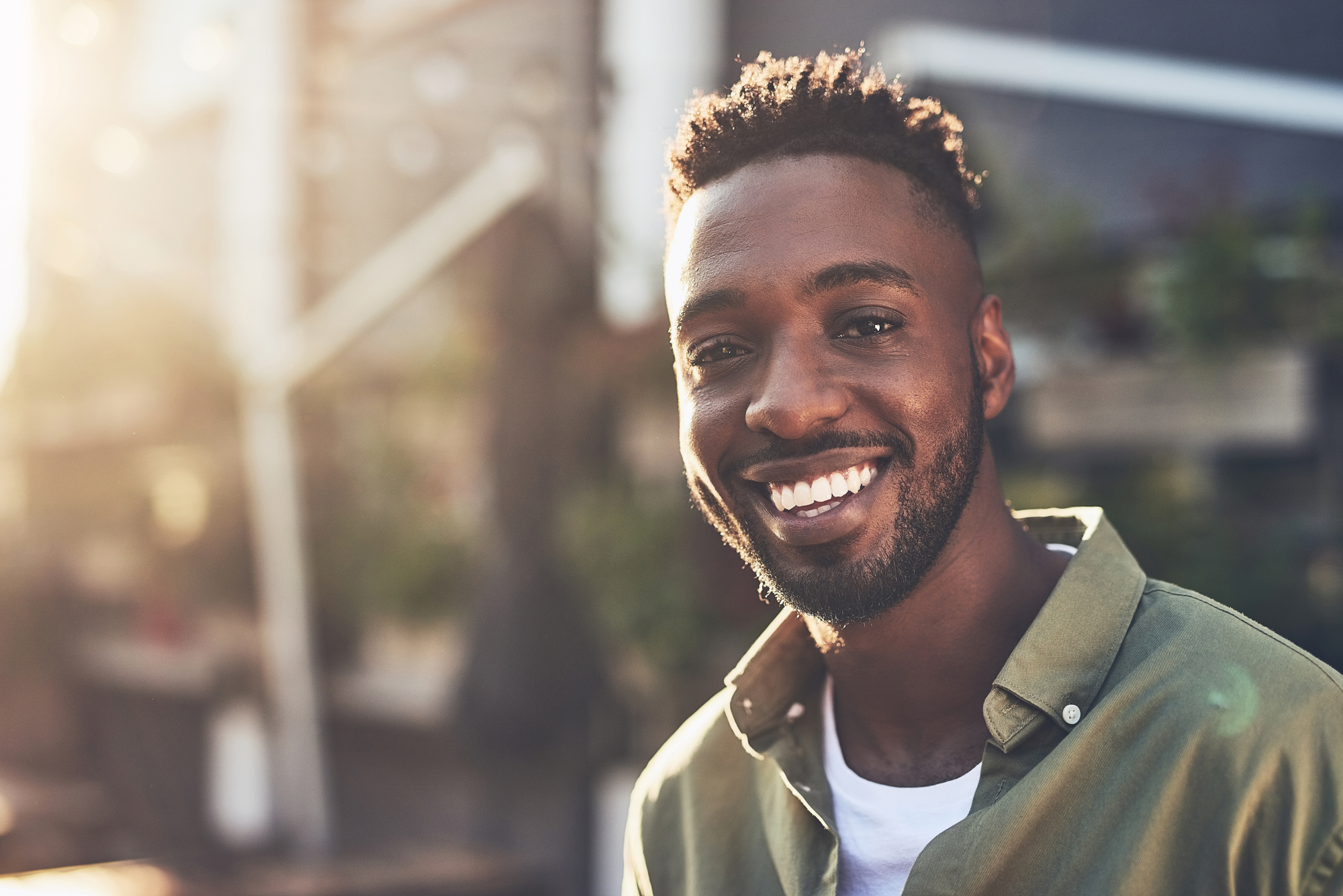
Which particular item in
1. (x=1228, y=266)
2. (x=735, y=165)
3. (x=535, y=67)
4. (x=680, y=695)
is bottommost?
(x=680, y=695)

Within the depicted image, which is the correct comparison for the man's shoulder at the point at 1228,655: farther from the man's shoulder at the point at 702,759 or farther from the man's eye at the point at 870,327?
the man's shoulder at the point at 702,759

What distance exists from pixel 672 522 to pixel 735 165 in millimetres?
3678

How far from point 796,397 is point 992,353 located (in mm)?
398

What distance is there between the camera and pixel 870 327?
5.41 feet

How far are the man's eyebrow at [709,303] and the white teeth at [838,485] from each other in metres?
0.28

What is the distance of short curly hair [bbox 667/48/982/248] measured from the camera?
1752mm

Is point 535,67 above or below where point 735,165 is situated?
above

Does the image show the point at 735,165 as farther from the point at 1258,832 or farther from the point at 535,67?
the point at 535,67

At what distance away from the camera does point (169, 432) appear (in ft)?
28.5

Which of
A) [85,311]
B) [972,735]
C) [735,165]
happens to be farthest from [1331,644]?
[85,311]

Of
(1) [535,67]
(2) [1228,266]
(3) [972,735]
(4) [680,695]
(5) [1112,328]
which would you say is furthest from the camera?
(1) [535,67]

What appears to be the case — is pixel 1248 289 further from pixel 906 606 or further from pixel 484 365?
pixel 484 365

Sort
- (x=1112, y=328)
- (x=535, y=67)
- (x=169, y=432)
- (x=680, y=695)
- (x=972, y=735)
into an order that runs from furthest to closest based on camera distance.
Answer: (x=169, y=432)
(x=535, y=67)
(x=680, y=695)
(x=1112, y=328)
(x=972, y=735)

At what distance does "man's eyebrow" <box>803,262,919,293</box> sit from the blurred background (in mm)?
1597
